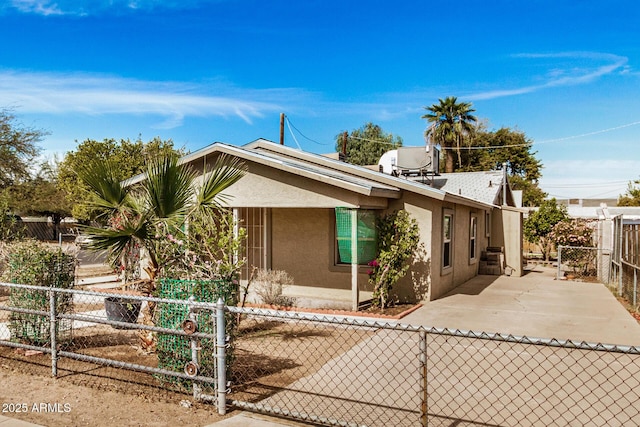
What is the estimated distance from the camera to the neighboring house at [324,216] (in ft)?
35.0

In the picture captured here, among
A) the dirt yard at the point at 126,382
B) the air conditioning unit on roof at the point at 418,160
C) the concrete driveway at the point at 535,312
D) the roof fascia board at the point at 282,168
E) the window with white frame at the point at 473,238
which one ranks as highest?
the air conditioning unit on roof at the point at 418,160

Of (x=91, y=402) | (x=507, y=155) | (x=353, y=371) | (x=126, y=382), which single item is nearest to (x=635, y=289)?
(x=353, y=371)

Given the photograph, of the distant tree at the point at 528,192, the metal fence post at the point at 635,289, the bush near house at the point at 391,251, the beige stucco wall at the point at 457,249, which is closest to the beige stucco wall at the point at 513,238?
the beige stucco wall at the point at 457,249

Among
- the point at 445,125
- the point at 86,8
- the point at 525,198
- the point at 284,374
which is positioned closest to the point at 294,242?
the point at 284,374

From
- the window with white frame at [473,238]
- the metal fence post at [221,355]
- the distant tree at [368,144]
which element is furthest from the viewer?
the distant tree at [368,144]

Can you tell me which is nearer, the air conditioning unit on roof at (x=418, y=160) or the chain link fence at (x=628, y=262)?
the chain link fence at (x=628, y=262)

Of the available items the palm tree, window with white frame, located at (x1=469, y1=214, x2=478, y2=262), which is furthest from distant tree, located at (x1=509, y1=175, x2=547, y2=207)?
window with white frame, located at (x1=469, y1=214, x2=478, y2=262)

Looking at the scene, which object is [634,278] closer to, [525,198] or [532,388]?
[532,388]

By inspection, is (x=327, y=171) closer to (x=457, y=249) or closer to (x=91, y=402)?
(x=457, y=249)

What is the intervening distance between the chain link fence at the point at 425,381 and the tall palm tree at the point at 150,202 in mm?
2152

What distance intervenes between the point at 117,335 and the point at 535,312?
8.78 m

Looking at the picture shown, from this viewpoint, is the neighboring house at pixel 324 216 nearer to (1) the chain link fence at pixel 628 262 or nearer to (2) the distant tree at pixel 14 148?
(1) the chain link fence at pixel 628 262

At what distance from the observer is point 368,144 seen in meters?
51.6

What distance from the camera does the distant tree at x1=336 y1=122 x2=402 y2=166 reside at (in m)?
50.7
